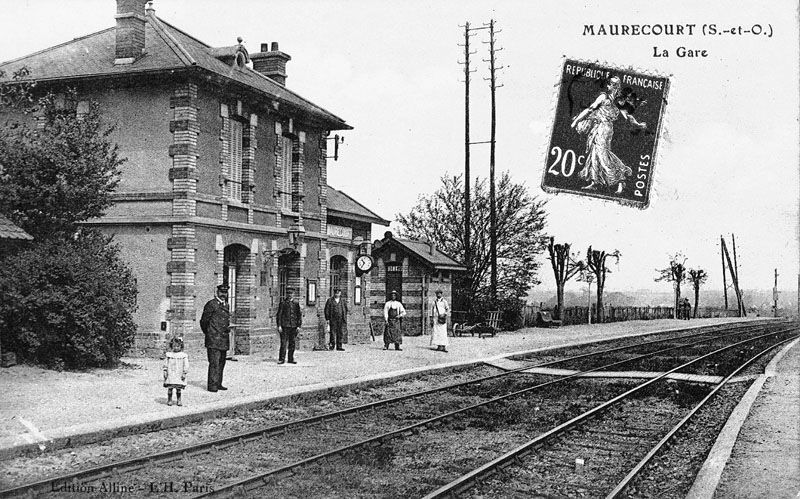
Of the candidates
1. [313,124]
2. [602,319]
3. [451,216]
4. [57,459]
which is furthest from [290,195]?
[602,319]

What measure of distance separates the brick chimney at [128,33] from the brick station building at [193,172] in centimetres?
3

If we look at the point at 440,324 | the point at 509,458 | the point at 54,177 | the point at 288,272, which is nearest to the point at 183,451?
the point at 509,458

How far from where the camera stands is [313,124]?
22.4m

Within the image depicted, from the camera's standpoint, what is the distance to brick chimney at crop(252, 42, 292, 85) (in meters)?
24.5

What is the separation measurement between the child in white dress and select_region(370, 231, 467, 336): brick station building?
18696 mm

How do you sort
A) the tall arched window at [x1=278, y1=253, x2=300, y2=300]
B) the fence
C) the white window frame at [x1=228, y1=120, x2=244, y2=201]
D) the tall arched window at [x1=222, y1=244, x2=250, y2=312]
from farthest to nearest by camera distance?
1. the fence
2. the tall arched window at [x1=278, y1=253, x2=300, y2=300]
3. the tall arched window at [x1=222, y1=244, x2=250, y2=312]
4. the white window frame at [x1=228, y1=120, x2=244, y2=201]

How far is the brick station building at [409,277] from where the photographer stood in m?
30.0

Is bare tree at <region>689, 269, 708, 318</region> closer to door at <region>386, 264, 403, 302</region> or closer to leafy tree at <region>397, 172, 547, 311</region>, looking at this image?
leafy tree at <region>397, 172, 547, 311</region>

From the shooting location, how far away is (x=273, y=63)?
2458cm

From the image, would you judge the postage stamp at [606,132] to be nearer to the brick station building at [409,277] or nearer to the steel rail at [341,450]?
the steel rail at [341,450]

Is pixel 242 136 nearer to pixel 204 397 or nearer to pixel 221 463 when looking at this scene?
pixel 204 397

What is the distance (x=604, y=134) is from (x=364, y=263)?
14.7 metres

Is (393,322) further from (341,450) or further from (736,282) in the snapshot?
(736,282)

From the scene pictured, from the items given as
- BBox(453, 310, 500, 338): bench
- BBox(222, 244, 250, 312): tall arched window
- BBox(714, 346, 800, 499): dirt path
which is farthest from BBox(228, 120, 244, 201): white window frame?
BBox(453, 310, 500, 338): bench
